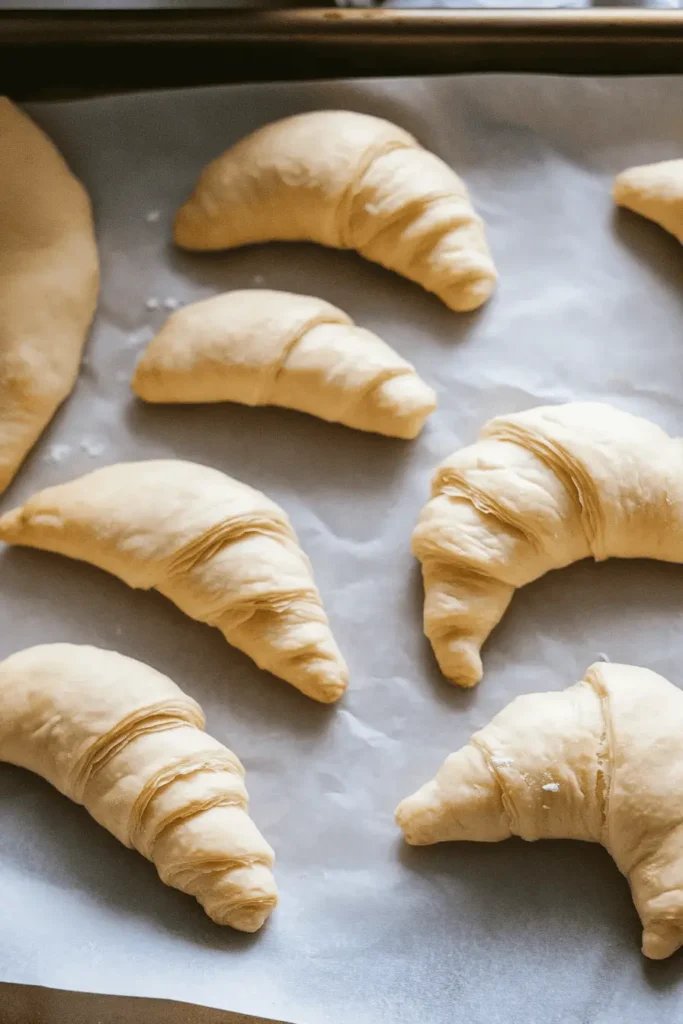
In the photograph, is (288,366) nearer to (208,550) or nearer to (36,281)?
(208,550)

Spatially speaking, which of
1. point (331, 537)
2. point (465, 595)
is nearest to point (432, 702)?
point (465, 595)

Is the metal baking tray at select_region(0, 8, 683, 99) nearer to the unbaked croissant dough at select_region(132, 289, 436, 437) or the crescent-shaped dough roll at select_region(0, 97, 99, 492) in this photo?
the crescent-shaped dough roll at select_region(0, 97, 99, 492)

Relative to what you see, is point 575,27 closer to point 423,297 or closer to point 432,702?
point 423,297

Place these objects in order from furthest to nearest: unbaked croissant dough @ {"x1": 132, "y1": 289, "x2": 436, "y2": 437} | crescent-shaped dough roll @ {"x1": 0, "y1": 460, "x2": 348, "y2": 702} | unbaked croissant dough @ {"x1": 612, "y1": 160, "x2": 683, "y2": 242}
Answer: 1. unbaked croissant dough @ {"x1": 612, "y1": 160, "x2": 683, "y2": 242}
2. unbaked croissant dough @ {"x1": 132, "y1": 289, "x2": 436, "y2": 437}
3. crescent-shaped dough roll @ {"x1": 0, "y1": 460, "x2": 348, "y2": 702}

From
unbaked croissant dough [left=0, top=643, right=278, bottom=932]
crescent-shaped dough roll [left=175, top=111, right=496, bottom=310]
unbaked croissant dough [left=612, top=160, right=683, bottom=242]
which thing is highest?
unbaked croissant dough [left=612, top=160, right=683, bottom=242]

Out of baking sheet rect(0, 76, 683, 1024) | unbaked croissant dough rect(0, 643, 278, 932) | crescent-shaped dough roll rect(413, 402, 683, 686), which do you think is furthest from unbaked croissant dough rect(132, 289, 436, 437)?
unbaked croissant dough rect(0, 643, 278, 932)

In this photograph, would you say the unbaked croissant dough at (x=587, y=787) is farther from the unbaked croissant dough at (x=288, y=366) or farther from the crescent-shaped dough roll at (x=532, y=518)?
the unbaked croissant dough at (x=288, y=366)

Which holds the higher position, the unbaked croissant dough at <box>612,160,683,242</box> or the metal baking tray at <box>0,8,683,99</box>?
the metal baking tray at <box>0,8,683,99</box>

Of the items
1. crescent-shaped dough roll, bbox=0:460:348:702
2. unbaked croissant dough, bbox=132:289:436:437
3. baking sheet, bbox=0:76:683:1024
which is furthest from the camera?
unbaked croissant dough, bbox=132:289:436:437
